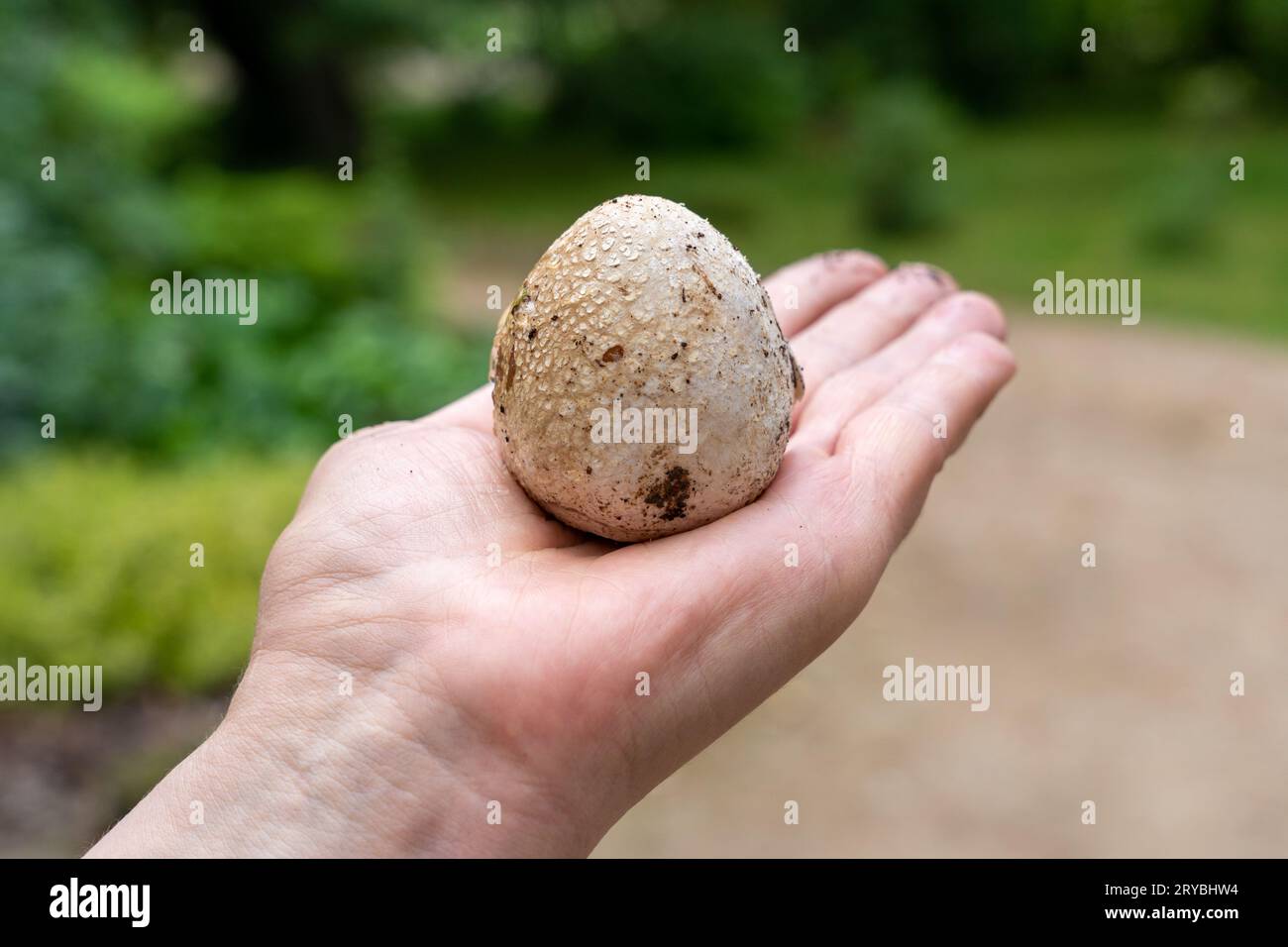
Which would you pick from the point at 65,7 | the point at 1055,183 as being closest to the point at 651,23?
the point at 1055,183

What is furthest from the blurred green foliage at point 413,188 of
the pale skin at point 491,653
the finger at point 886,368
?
the finger at point 886,368

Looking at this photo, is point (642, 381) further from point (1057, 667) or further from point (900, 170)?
point (900, 170)

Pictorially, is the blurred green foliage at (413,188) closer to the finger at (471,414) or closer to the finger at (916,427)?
the finger at (471,414)

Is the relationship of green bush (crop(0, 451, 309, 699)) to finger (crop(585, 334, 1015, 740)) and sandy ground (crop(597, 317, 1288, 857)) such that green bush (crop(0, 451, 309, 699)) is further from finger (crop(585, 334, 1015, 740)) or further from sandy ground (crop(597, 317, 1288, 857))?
finger (crop(585, 334, 1015, 740))

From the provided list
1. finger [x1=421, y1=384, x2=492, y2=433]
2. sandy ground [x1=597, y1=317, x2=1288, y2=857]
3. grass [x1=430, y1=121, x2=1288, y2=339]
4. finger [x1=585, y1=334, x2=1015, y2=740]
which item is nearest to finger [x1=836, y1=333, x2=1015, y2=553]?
finger [x1=585, y1=334, x2=1015, y2=740]

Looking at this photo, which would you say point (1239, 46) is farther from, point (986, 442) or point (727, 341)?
point (727, 341)

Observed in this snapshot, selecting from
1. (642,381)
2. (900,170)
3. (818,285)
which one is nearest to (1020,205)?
(900,170)
